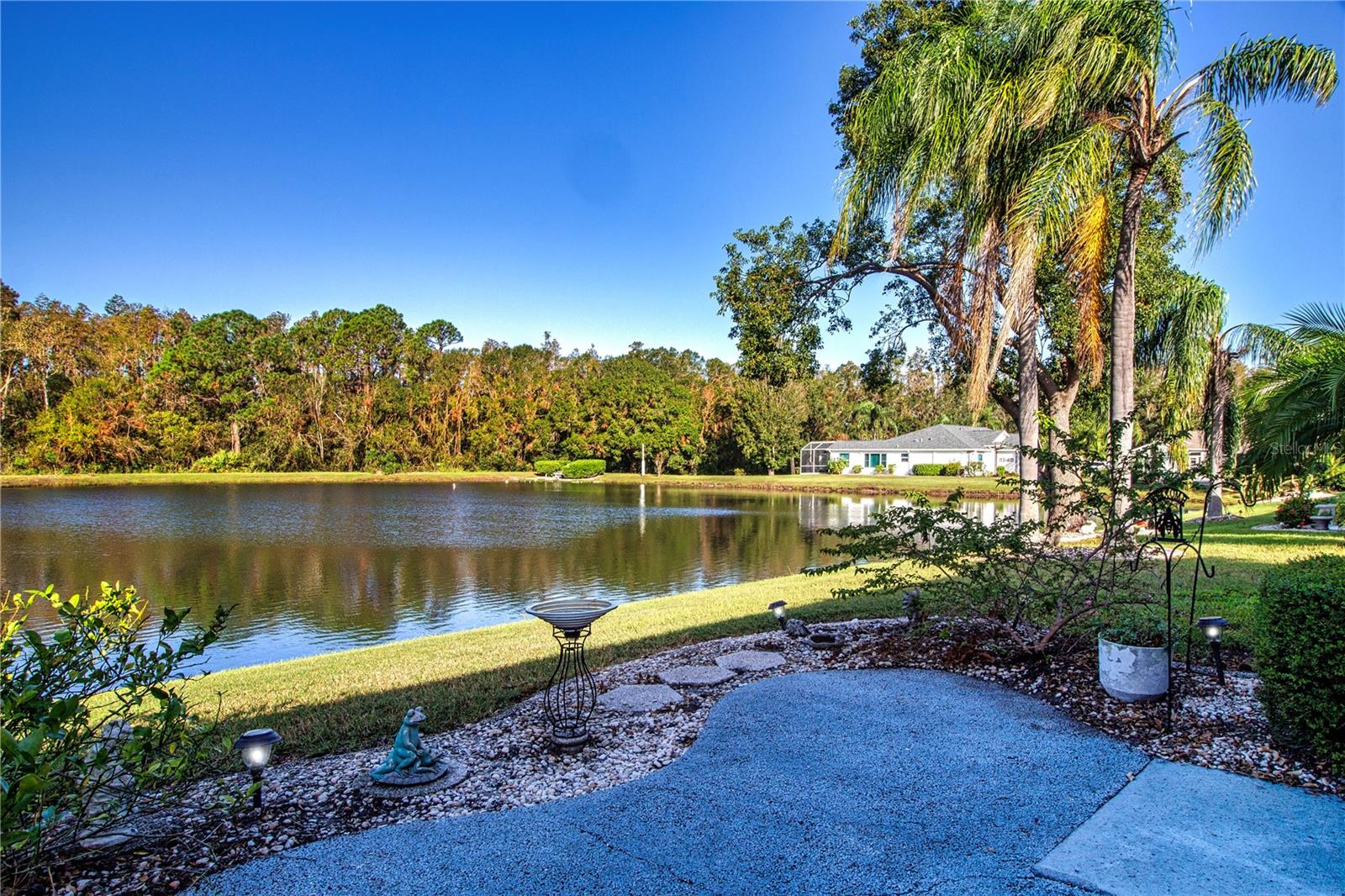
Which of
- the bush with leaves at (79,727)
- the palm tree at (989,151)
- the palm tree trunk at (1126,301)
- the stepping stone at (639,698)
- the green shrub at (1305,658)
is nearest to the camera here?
the bush with leaves at (79,727)

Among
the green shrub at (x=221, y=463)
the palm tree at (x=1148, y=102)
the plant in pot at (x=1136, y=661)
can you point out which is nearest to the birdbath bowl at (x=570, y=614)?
the plant in pot at (x=1136, y=661)

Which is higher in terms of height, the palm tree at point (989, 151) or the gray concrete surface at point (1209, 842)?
the palm tree at point (989, 151)

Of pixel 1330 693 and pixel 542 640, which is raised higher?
pixel 1330 693

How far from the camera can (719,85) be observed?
13453mm

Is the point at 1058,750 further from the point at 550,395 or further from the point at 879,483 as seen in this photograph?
the point at 550,395

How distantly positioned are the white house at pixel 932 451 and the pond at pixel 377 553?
52.2ft

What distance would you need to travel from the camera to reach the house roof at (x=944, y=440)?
4478 cm

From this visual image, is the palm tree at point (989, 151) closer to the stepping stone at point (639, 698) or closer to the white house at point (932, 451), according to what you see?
the stepping stone at point (639, 698)

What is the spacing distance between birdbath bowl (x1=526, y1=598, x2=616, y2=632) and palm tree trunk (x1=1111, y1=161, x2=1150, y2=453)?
23.2 feet

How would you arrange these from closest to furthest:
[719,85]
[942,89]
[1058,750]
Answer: [1058,750], [942,89], [719,85]

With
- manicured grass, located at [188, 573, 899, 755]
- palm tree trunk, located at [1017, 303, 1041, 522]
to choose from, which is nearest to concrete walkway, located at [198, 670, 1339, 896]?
manicured grass, located at [188, 573, 899, 755]

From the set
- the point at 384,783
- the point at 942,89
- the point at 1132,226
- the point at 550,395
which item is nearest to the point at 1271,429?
the point at 1132,226

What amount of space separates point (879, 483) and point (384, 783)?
3685 centimetres

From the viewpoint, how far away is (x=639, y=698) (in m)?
4.63
